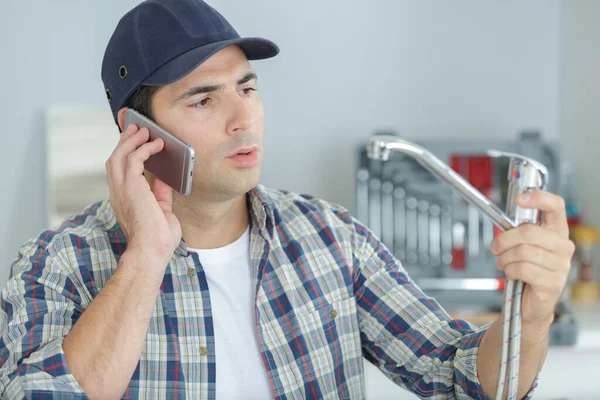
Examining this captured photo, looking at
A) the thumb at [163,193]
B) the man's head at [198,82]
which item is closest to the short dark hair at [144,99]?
the man's head at [198,82]

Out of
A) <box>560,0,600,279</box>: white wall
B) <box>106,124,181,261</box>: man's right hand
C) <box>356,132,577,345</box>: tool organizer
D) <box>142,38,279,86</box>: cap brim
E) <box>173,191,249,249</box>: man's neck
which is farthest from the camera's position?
<box>560,0,600,279</box>: white wall

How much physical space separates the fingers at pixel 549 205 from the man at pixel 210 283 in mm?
211

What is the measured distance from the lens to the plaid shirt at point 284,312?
1254 mm

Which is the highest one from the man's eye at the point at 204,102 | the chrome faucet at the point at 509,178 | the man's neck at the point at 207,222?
the man's eye at the point at 204,102

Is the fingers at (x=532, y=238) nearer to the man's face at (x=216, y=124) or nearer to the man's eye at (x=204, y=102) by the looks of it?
the man's face at (x=216, y=124)

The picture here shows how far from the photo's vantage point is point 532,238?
3.25ft

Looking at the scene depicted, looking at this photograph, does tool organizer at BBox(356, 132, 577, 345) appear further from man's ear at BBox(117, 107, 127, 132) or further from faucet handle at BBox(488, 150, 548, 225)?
faucet handle at BBox(488, 150, 548, 225)

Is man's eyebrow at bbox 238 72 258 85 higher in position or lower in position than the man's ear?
higher

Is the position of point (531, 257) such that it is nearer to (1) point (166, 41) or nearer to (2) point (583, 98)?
(1) point (166, 41)

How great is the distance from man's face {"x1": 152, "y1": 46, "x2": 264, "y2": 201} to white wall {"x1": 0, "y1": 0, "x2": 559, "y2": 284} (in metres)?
1.47

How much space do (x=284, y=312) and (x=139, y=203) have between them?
0.35 metres

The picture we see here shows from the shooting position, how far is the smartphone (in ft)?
4.22

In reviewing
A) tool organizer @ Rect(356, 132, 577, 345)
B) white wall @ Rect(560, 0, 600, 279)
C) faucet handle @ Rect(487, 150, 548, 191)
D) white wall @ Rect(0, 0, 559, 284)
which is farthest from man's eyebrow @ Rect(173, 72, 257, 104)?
white wall @ Rect(560, 0, 600, 279)

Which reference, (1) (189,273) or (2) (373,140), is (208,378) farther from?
(2) (373,140)
